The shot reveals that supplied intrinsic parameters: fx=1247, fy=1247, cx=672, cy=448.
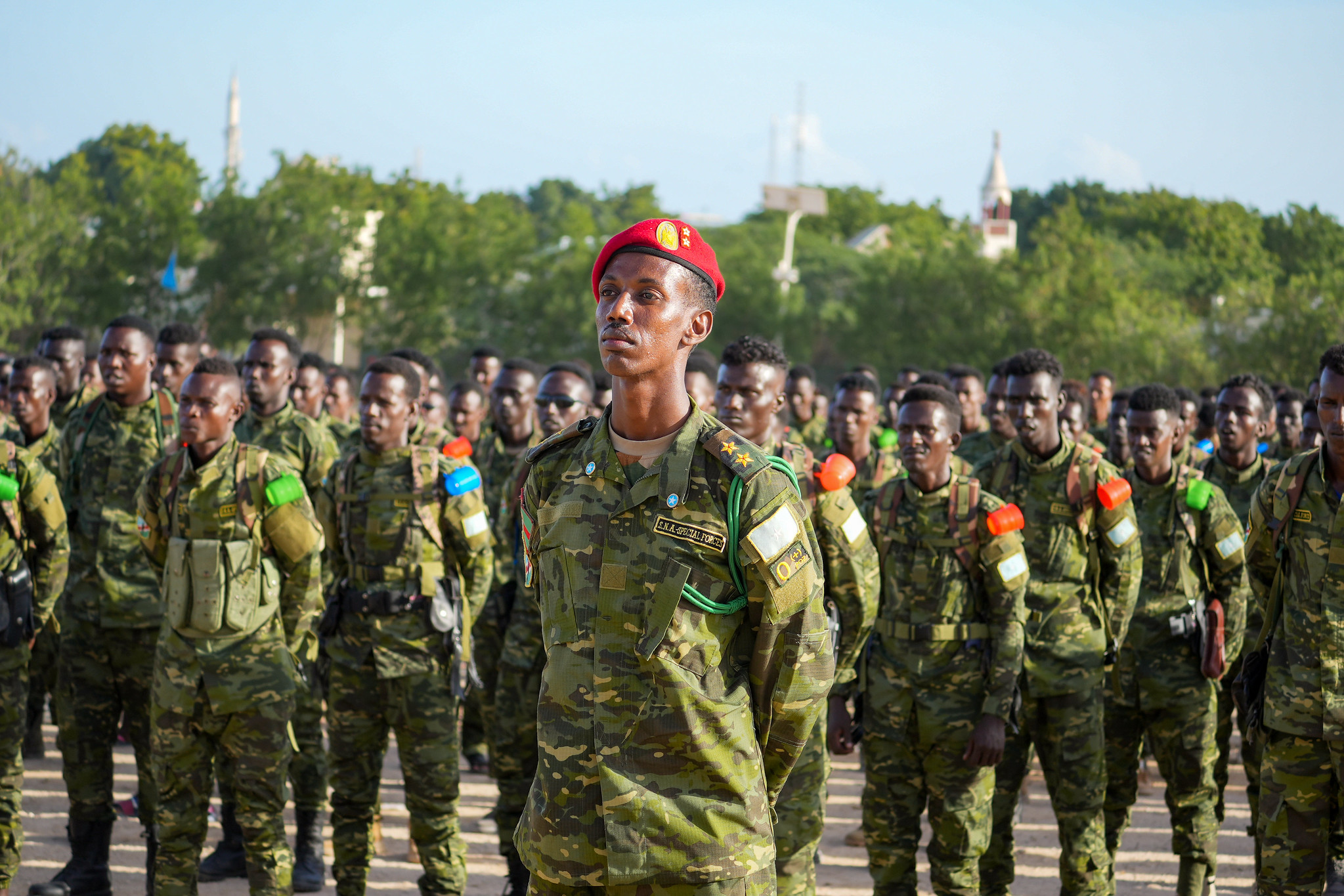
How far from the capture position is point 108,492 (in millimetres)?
6621

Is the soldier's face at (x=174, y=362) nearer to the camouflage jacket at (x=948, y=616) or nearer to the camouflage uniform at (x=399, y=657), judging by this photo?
the camouflage uniform at (x=399, y=657)

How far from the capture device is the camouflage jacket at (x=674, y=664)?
276 cm

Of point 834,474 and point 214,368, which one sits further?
point 214,368

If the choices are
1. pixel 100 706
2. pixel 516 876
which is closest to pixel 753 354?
pixel 516 876

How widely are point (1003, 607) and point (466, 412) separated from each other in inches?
207

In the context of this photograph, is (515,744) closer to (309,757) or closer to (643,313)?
(309,757)

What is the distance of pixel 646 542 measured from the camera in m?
2.82

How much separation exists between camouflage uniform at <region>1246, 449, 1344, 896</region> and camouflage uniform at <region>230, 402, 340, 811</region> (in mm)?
4318

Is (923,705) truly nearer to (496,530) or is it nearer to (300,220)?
(496,530)

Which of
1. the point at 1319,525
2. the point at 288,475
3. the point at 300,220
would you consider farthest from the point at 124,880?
the point at 300,220

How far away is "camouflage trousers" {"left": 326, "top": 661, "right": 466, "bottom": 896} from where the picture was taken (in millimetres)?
5715

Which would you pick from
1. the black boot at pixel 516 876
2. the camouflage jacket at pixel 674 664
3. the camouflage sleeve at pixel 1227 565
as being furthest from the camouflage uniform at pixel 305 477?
the camouflage sleeve at pixel 1227 565

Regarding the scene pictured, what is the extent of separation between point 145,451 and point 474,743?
3383mm

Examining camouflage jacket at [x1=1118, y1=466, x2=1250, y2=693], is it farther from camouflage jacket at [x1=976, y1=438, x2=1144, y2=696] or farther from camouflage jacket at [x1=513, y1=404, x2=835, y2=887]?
camouflage jacket at [x1=513, y1=404, x2=835, y2=887]
